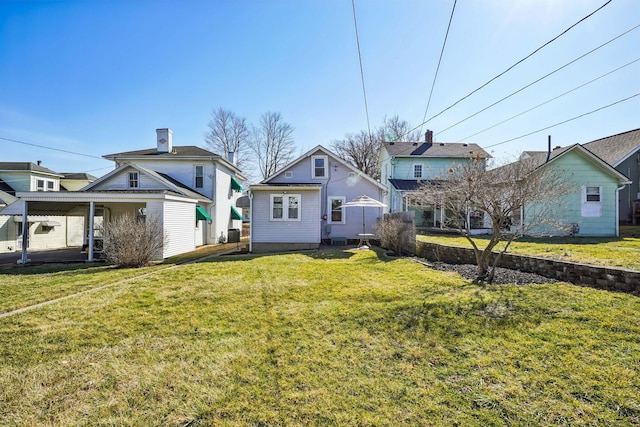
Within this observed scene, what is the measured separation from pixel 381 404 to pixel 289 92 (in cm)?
1593

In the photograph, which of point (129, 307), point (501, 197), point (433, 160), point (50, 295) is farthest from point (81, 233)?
point (433, 160)

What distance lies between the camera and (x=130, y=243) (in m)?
10.8

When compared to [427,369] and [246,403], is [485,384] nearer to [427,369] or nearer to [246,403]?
[427,369]

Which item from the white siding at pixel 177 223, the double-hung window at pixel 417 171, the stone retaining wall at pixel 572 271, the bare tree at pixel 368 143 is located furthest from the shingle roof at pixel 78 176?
the stone retaining wall at pixel 572 271

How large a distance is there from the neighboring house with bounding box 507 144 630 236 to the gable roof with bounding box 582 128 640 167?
697 centimetres

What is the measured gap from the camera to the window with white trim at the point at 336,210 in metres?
17.7

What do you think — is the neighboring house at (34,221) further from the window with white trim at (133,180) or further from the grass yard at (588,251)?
the grass yard at (588,251)

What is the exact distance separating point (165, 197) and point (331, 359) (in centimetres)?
1186

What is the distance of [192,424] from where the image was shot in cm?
256

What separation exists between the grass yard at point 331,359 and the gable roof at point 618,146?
938 inches

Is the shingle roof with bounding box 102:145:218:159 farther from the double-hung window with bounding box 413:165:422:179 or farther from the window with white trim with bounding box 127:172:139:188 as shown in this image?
the double-hung window with bounding box 413:165:422:179

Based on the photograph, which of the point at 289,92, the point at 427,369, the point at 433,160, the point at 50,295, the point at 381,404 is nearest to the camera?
the point at 381,404

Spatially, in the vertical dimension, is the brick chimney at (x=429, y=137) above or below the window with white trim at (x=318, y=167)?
above

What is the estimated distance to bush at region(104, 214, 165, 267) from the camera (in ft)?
35.3
